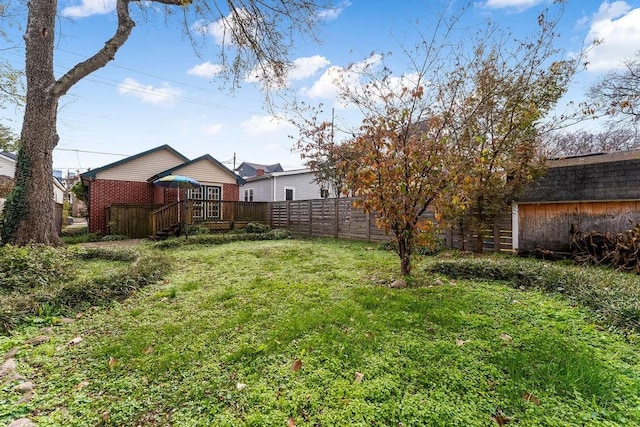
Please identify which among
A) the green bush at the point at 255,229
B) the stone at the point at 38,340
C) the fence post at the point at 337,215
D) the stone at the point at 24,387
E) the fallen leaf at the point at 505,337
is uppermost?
the fence post at the point at 337,215

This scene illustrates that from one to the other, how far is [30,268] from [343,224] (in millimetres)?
8361

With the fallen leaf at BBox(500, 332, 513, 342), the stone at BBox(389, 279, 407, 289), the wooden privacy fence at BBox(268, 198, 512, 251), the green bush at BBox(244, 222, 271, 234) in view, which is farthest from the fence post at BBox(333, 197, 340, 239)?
the fallen leaf at BBox(500, 332, 513, 342)

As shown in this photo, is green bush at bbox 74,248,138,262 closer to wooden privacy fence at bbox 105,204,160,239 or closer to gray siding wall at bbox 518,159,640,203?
wooden privacy fence at bbox 105,204,160,239

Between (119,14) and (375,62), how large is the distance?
19.9 feet

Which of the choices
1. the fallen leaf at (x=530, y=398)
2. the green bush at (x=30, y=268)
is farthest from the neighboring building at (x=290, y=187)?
the fallen leaf at (x=530, y=398)

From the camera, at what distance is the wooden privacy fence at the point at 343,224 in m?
7.38

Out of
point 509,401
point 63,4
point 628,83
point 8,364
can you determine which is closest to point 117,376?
point 8,364

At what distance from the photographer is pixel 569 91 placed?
661cm

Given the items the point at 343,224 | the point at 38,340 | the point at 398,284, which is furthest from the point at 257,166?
the point at 38,340

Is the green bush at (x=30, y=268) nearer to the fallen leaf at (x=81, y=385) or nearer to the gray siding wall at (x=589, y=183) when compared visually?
the fallen leaf at (x=81, y=385)

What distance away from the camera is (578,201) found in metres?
6.42

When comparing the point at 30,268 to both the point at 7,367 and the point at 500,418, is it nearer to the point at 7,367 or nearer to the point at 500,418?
the point at 7,367

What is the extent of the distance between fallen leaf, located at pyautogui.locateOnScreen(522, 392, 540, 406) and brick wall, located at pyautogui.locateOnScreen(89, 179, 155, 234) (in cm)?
1508

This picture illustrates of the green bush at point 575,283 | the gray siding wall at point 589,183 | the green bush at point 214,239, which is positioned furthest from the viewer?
the green bush at point 214,239
